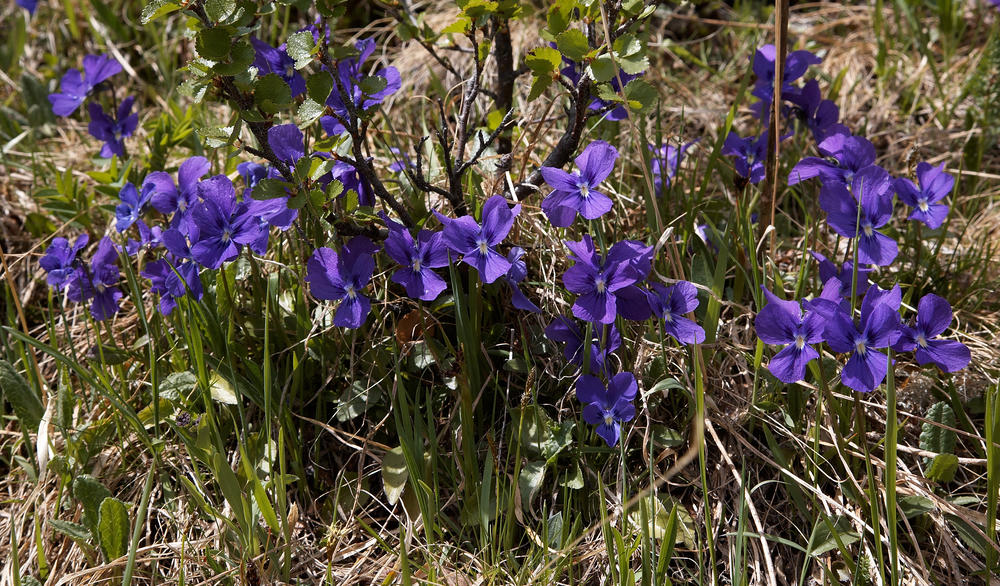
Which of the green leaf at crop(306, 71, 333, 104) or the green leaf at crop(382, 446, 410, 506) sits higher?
the green leaf at crop(306, 71, 333, 104)

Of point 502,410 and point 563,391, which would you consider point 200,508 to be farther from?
point 563,391

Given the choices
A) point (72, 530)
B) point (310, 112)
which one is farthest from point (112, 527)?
point (310, 112)

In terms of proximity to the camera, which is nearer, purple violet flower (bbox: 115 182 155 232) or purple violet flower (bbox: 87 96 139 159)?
purple violet flower (bbox: 115 182 155 232)

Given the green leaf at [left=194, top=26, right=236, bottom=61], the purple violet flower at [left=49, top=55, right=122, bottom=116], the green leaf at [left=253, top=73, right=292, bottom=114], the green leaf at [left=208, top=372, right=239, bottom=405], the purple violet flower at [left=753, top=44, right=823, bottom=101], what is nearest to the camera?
the green leaf at [left=194, top=26, right=236, bottom=61]

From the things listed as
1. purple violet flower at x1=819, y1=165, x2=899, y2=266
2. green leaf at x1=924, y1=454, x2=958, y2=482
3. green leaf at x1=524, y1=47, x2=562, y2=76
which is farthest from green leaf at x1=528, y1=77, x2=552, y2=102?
green leaf at x1=924, y1=454, x2=958, y2=482

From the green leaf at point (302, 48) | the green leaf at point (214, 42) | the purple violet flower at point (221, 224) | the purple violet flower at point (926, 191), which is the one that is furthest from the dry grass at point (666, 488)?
the green leaf at point (214, 42)

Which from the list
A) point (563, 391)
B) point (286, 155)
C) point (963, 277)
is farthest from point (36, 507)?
point (963, 277)

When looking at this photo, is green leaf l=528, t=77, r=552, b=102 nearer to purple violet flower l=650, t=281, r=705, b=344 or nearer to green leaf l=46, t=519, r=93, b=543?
purple violet flower l=650, t=281, r=705, b=344

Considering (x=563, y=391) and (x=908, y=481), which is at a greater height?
(x=563, y=391)
